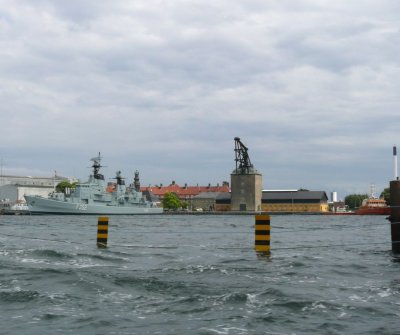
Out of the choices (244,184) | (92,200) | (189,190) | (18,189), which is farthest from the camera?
(189,190)

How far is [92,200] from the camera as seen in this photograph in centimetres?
10312

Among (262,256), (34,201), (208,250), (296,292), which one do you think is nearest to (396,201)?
(262,256)

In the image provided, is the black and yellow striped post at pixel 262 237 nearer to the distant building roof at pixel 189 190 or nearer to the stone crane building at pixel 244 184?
the stone crane building at pixel 244 184

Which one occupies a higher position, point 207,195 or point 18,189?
point 18,189

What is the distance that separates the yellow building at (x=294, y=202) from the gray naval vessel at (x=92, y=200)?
54777 mm

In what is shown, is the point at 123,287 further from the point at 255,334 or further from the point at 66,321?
the point at 255,334

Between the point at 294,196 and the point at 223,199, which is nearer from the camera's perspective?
the point at 294,196

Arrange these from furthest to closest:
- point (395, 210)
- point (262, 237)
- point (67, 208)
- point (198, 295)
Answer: point (67, 208)
point (262, 237)
point (395, 210)
point (198, 295)

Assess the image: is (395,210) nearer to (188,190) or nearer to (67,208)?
(67,208)

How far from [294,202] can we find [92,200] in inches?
2775

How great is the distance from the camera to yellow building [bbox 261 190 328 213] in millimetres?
156250

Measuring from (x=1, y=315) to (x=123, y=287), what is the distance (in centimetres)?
260

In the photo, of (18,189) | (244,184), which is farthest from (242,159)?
(18,189)

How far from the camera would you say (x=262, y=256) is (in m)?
15.0
